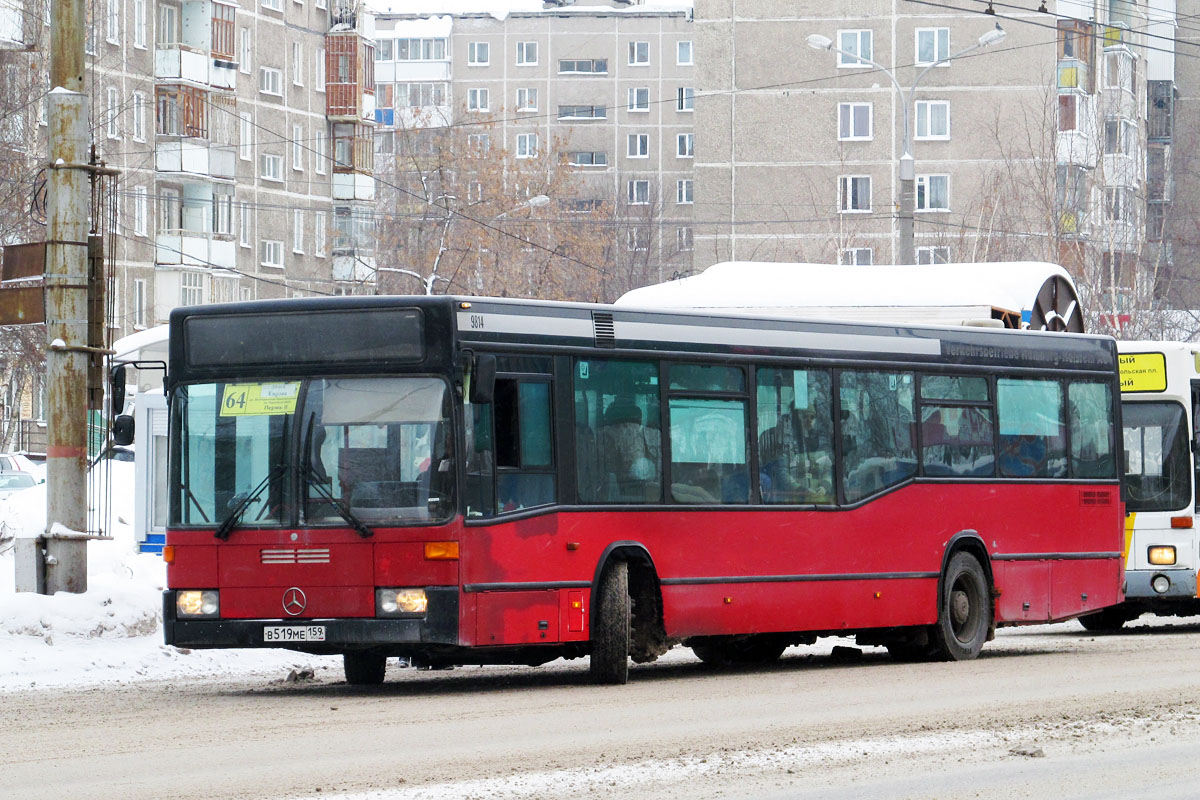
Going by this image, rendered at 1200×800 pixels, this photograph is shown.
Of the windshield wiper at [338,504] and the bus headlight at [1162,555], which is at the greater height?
the windshield wiper at [338,504]

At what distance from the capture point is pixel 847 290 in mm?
21703

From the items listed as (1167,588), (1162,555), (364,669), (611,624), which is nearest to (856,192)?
(1162,555)

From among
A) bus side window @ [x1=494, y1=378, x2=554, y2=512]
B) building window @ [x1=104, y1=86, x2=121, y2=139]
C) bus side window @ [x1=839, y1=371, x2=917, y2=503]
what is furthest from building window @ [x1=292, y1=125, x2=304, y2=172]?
bus side window @ [x1=494, y1=378, x2=554, y2=512]

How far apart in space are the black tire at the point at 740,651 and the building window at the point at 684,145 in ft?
339

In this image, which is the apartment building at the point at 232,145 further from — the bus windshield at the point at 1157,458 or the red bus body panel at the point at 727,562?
the red bus body panel at the point at 727,562

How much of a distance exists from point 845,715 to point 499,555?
2.47 metres

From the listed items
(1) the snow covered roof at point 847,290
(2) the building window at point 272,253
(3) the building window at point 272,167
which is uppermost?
(3) the building window at point 272,167

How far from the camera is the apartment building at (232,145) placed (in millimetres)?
68188

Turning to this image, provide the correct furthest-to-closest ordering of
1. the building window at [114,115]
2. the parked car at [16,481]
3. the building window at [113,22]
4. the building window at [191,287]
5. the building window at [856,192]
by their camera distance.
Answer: the building window at [856,192]
the building window at [191,287]
the building window at [113,22]
the building window at [114,115]
the parked car at [16,481]

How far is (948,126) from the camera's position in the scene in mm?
80750

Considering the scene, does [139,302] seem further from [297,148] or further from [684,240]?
[684,240]

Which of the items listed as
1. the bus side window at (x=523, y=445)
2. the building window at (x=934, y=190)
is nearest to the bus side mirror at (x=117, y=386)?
the bus side window at (x=523, y=445)

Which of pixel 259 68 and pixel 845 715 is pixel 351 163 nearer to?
pixel 259 68

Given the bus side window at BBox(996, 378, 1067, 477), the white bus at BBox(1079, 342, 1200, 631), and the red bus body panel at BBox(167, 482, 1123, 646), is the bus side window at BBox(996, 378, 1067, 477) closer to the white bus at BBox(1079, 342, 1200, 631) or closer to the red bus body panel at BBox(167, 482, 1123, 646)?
the red bus body panel at BBox(167, 482, 1123, 646)
